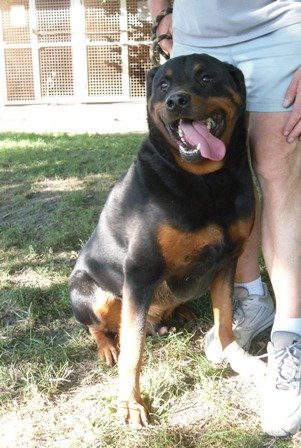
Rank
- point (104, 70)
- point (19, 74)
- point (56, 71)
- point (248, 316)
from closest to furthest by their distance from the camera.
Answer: point (248, 316)
point (104, 70)
point (56, 71)
point (19, 74)

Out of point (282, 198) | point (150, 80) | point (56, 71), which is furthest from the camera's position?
point (56, 71)

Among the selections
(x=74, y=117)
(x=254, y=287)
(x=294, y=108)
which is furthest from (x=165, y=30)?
(x=74, y=117)

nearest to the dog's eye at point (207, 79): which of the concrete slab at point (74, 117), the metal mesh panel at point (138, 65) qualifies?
the concrete slab at point (74, 117)

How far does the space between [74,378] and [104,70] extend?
40.1 feet

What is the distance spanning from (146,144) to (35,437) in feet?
4.59

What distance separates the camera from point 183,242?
98.9 inches

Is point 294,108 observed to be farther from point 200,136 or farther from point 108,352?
point 108,352

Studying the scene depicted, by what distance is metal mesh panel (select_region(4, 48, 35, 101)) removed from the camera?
570 inches

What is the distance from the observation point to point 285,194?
252 centimetres

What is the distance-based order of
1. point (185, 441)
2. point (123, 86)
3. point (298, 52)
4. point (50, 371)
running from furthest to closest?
point (123, 86) < point (50, 371) < point (298, 52) < point (185, 441)

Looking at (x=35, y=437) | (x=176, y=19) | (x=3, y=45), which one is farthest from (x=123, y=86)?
(x=35, y=437)

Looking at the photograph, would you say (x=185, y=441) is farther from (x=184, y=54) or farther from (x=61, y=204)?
(x=61, y=204)

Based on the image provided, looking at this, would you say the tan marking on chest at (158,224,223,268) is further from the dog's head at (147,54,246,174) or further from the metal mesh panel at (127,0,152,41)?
the metal mesh panel at (127,0,152,41)

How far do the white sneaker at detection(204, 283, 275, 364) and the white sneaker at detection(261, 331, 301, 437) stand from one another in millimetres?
476
